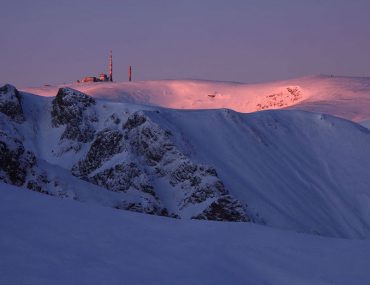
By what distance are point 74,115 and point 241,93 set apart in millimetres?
56721

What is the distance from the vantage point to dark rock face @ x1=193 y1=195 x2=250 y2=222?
42.3 metres

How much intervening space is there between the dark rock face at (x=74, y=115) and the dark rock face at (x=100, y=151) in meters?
1.93

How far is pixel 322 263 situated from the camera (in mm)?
10625

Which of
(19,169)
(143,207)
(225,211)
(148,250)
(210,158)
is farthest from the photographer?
(210,158)

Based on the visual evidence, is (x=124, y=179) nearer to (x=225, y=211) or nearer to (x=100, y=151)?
(x=100, y=151)

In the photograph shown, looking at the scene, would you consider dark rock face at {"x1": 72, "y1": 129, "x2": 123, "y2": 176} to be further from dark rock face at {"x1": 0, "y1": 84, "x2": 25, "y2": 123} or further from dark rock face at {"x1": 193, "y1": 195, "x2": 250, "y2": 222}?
dark rock face at {"x1": 193, "y1": 195, "x2": 250, "y2": 222}

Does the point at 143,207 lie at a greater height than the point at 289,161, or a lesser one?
greater

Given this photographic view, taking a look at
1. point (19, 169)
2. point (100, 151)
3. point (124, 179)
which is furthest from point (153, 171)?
point (19, 169)

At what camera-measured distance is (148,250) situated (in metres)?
9.84

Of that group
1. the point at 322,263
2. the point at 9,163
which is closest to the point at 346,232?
the point at 9,163

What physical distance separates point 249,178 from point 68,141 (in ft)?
42.9

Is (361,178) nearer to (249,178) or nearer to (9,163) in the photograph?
(249,178)

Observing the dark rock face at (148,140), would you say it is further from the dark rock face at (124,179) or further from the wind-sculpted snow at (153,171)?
the dark rock face at (124,179)

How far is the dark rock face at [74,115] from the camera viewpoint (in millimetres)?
52594
